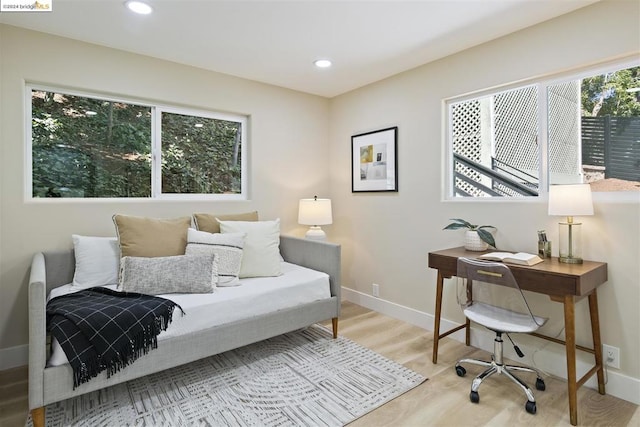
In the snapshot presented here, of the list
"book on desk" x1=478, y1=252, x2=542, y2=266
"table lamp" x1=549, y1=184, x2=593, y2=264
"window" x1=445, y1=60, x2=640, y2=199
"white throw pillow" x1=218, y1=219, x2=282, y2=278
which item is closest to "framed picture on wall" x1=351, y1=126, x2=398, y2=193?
"window" x1=445, y1=60, x2=640, y2=199

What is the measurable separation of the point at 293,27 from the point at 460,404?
8.67 ft

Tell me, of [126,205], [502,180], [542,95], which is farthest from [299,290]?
[542,95]

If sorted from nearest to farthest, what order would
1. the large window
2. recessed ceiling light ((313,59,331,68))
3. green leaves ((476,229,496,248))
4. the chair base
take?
the chair base
green leaves ((476,229,496,248))
the large window
recessed ceiling light ((313,59,331,68))

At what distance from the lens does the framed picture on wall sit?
3406mm

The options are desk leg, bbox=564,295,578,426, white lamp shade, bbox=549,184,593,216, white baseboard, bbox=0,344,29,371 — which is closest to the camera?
desk leg, bbox=564,295,578,426

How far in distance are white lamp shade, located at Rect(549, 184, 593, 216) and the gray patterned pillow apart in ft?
7.49

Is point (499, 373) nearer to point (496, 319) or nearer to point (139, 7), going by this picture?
point (496, 319)

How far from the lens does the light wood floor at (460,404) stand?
1.85 m

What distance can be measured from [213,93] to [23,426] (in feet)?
9.00

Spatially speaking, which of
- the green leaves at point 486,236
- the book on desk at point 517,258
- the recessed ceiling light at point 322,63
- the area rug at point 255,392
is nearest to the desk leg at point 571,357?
the book on desk at point 517,258

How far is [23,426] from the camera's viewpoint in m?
1.78

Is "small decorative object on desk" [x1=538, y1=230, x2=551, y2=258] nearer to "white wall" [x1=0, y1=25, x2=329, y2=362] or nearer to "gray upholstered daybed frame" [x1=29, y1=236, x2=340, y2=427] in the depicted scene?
"gray upholstered daybed frame" [x1=29, y1=236, x2=340, y2=427]

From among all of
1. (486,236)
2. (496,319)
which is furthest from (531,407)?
(486,236)

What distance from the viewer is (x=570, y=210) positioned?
6.73 ft
